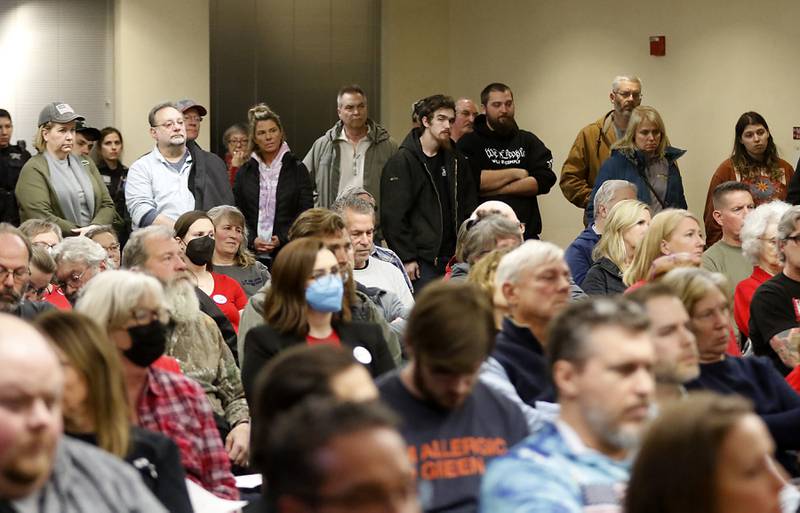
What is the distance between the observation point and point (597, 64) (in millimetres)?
10039

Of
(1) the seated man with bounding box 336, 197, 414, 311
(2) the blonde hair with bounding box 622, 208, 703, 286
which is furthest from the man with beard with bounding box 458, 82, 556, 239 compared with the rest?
(2) the blonde hair with bounding box 622, 208, 703, 286

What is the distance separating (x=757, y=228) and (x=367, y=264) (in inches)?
67.1

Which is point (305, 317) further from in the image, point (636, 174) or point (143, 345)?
point (636, 174)

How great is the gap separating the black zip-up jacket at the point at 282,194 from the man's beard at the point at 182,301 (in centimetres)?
307

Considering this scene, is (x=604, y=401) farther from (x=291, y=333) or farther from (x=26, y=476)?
(x=291, y=333)

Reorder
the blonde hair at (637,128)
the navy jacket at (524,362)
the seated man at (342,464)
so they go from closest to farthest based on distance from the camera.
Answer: the seated man at (342,464) → the navy jacket at (524,362) → the blonde hair at (637,128)

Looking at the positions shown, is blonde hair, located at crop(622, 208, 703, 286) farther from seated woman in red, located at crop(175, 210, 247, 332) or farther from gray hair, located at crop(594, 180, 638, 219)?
seated woman in red, located at crop(175, 210, 247, 332)

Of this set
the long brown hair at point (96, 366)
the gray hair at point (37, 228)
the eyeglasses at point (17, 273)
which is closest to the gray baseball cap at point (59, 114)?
the gray hair at point (37, 228)

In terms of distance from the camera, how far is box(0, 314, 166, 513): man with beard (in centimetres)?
225

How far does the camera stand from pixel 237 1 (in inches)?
417

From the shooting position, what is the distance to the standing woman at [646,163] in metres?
7.82

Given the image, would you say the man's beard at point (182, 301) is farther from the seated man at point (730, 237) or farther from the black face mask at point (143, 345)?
the seated man at point (730, 237)

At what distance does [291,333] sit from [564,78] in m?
6.36

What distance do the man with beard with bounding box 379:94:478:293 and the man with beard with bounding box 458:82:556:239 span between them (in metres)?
0.56
